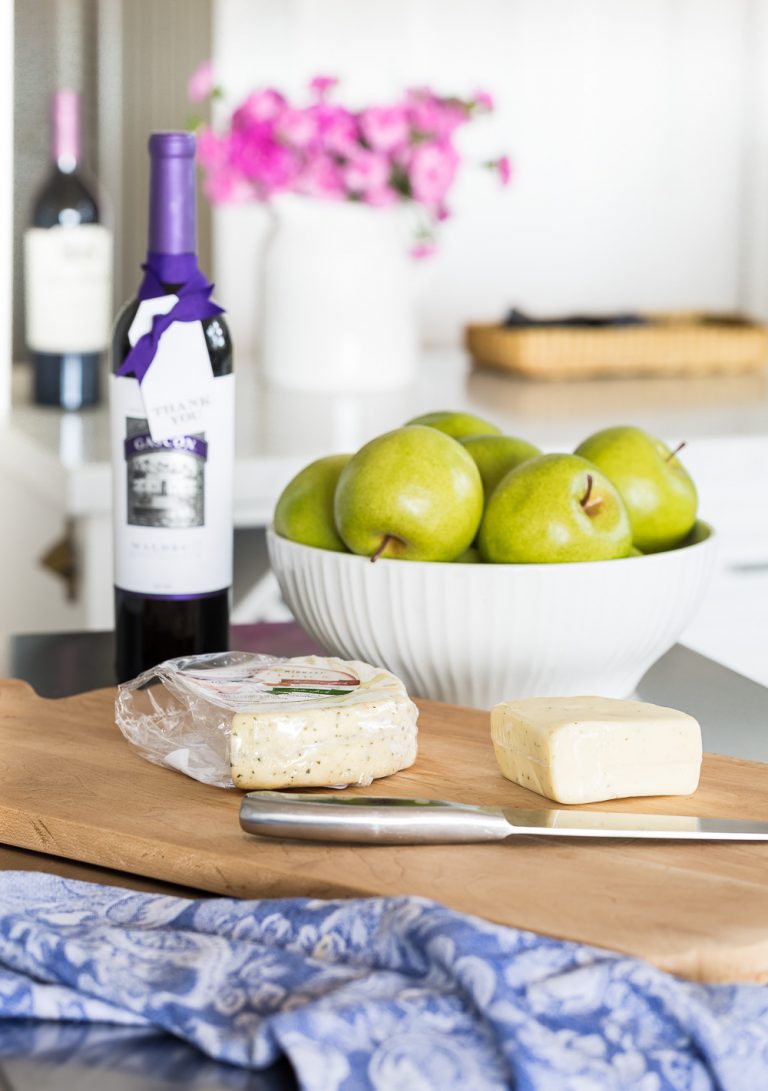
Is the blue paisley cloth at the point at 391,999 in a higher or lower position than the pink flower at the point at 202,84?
lower

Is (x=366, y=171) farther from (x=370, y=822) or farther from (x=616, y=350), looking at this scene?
(x=370, y=822)

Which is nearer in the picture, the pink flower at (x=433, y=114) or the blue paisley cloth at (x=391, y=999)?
the blue paisley cloth at (x=391, y=999)

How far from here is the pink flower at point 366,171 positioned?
6.88ft

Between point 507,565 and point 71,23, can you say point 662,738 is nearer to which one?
point 507,565

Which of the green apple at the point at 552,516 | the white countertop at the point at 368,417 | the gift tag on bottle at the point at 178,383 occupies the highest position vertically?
the gift tag on bottle at the point at 178,383

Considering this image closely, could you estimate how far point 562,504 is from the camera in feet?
2.91

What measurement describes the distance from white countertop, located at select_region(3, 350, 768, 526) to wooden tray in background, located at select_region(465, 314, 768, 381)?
0.03 metres

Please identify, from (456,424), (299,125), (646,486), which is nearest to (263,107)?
(299,125)

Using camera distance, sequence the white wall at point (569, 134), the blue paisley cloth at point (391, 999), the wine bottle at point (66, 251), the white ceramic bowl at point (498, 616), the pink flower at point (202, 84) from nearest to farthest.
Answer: the blue paisley cloth at point (391, 999)
the white ceramic bowl at point (498, 616)
the wine bottle at point (66, 251)
the pink flower at point (202, 84)
the white wall at point (569, 134)

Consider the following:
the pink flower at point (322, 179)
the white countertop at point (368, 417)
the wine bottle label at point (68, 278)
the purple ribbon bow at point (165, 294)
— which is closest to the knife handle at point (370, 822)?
the purple ribbon bow at point (165, 294)

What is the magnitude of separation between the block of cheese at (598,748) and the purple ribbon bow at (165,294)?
33cm

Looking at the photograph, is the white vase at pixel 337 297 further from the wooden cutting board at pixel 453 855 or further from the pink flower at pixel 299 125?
the wooden cutting board at pixel 453 855

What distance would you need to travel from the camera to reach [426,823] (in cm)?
67

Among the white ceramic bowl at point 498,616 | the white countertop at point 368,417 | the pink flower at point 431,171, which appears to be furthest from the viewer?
the pink flower at point 431,171
